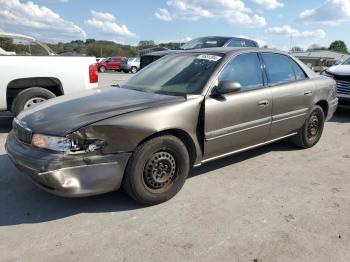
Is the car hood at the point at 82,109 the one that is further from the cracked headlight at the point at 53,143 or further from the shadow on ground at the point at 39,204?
the shadow on ground at the point at 39,204

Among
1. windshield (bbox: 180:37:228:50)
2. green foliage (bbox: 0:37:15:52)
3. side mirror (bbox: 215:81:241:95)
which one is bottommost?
side mirror (bbox: 215:81:241:95)

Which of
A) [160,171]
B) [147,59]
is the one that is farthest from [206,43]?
[160,171]

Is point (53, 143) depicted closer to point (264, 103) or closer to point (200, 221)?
point (200, 221)

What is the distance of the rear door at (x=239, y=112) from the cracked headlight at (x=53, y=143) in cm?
152

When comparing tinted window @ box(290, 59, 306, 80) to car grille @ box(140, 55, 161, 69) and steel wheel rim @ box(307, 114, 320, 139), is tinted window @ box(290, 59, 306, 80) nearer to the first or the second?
steel wheel rim @ box(307, 114, 320, 139)

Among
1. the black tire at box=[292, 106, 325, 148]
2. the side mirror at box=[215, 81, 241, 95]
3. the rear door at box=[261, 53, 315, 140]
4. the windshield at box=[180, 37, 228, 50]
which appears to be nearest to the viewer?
the side mirror at box=[215, 81, 241, 95]

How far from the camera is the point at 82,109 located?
3.58m

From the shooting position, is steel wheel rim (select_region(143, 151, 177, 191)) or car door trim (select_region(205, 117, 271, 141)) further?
car door trim (select_region(205, 117, 271, 141))

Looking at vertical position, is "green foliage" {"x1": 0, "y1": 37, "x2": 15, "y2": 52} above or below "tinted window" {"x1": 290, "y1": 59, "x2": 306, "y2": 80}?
above

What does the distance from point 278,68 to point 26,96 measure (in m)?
4.35

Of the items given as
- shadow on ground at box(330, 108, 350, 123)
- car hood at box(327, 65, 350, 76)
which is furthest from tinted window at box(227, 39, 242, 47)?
shadow on ground at box(330, 108, 350, 123)

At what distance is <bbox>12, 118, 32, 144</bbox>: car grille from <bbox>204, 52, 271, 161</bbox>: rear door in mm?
1810

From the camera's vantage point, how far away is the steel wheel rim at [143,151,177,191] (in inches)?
141

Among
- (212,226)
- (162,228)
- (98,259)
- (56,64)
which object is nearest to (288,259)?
(212,226)
